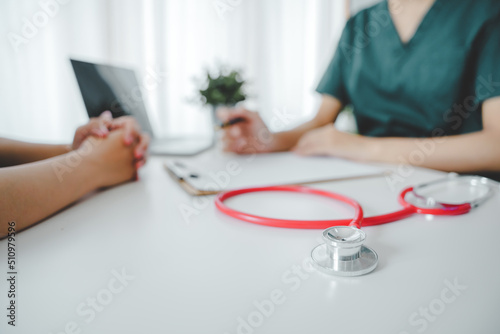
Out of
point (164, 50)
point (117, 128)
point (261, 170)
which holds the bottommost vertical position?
point (261, 170)

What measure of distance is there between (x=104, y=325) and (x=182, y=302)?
0.05m

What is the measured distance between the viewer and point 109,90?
75cm

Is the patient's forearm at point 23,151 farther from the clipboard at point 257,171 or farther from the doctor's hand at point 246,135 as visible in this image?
the doctor's hand at point 246,135

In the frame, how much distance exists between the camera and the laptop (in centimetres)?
65

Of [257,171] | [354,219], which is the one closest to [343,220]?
[354,219]

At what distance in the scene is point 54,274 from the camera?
278 mm

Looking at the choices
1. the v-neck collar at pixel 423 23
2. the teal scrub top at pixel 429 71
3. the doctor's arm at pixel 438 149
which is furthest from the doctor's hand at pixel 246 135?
the v-neck collar at pixel 423 23

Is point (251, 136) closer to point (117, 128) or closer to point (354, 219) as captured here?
point (117, 128)

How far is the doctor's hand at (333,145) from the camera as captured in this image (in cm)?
75

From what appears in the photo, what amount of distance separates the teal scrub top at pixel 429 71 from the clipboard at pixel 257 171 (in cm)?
32

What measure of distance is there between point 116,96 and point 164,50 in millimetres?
1097

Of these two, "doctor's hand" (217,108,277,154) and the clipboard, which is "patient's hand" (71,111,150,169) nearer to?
the clipboard

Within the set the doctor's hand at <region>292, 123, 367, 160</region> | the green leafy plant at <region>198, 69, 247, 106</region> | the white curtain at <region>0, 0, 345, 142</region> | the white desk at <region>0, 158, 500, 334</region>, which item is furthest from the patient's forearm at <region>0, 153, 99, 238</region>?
the white curtain at <region>0, 0, 345, 142</region>

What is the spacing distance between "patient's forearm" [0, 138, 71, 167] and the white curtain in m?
0.75
